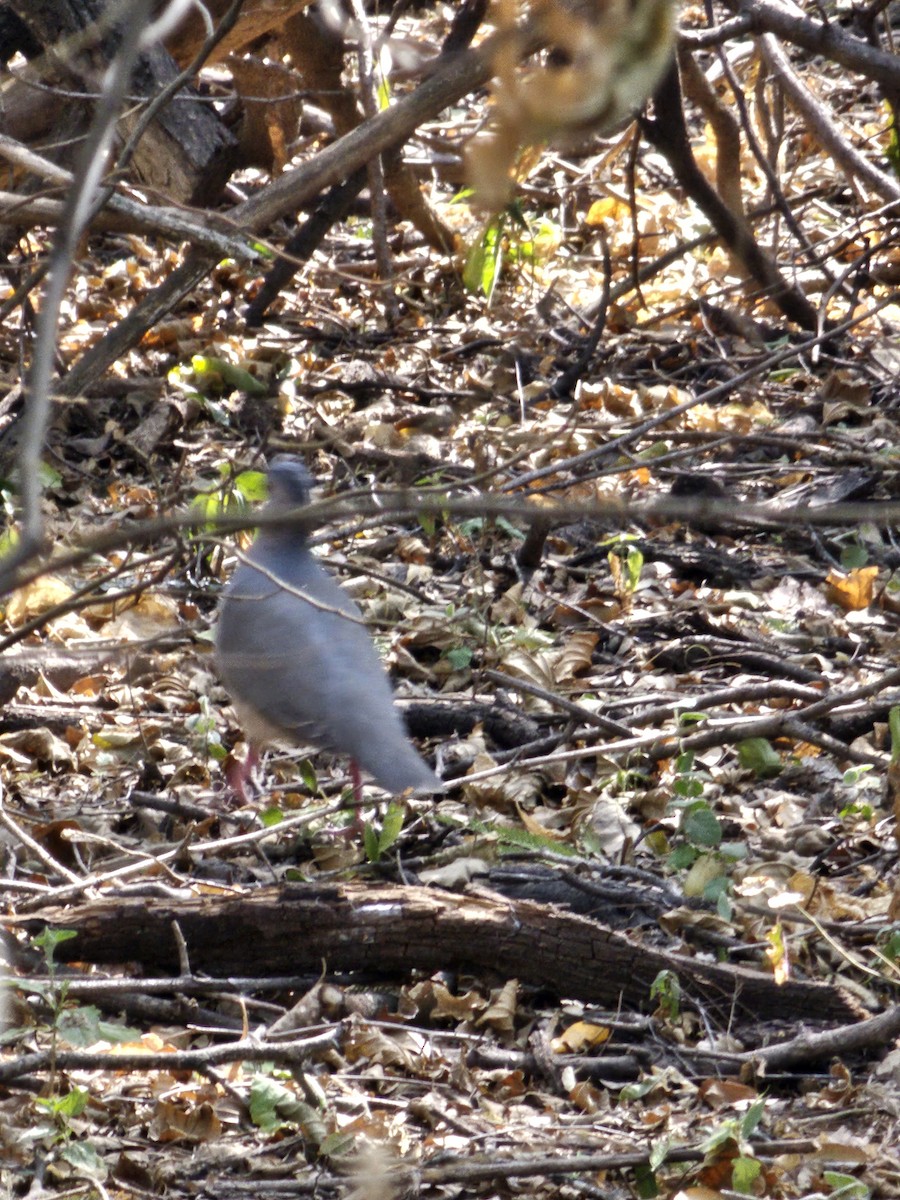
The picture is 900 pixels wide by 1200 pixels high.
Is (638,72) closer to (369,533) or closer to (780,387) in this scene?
(369,533)

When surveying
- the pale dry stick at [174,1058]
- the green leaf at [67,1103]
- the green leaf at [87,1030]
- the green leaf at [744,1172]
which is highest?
the green leaf at [87,1030]

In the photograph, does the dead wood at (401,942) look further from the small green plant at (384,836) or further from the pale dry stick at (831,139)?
the pale dry stick at (831,139)

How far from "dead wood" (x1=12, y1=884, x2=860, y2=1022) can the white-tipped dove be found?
37 cm

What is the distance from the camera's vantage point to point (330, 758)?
448 cm

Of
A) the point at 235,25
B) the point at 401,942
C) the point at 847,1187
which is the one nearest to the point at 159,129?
the point at 235,25

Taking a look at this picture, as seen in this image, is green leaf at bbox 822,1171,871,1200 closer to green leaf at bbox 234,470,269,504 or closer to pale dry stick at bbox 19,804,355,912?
pale dry stick at bbox 19,804,355,912

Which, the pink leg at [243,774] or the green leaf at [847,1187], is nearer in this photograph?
the green leaf at [847,1187]

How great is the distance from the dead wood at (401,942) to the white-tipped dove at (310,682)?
0.37 m

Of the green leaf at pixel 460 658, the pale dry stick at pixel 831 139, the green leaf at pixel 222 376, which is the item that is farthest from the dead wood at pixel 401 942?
the green leaf at pixel 222 376

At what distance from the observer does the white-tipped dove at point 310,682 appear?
11.7ft

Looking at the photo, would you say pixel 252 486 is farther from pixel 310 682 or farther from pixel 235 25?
pixel 235 25

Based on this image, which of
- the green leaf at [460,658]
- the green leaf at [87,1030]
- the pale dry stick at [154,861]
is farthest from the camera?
the green leaf at [460,658]

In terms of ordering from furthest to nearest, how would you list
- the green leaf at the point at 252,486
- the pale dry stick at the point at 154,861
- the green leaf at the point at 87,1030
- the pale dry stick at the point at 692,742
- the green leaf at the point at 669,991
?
the green leaf at the point at 252,486, the pale dry stick at the point at 692,742, the pale dry stick at the point at 154,861, the green leaf at the point at 669,991, the green leaf at the point at 87,1030

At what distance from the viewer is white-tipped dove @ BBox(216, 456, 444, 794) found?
3576 millimetres
